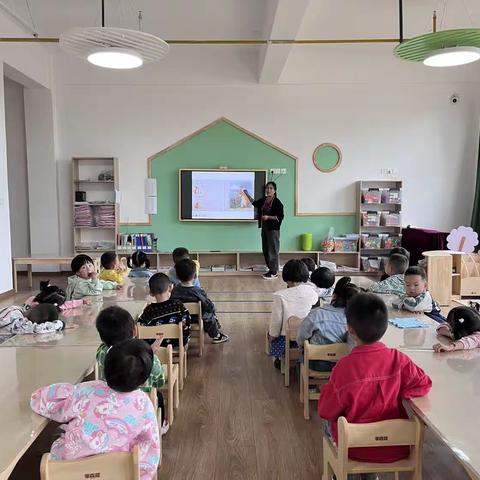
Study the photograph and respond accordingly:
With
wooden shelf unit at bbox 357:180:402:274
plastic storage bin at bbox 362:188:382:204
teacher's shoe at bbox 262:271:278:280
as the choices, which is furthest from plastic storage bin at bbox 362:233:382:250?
teacher's shoe at bbox 262:271:278:280

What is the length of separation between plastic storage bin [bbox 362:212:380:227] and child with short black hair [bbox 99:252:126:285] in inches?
180

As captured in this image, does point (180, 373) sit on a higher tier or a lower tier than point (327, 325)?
lower

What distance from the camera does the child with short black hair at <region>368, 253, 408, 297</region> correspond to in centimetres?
349

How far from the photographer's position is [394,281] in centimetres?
355

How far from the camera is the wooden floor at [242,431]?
7.75ft

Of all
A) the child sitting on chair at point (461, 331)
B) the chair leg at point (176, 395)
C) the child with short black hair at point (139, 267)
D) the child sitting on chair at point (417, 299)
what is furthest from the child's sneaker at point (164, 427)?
the child with short black hair at point (139, 267)

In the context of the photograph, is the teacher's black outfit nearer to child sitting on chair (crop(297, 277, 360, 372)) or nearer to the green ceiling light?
the green ceiling light

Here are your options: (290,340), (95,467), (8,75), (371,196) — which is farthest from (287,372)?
(8,75)

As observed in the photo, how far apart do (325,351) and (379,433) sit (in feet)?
3.31

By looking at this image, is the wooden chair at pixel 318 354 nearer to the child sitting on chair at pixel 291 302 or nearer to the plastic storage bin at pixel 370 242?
the child sitting on chair at pixel 291 302

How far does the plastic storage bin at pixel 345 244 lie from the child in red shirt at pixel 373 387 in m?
6.08

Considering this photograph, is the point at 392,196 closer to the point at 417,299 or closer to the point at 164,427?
the point at 417,299

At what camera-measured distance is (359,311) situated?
189 cm

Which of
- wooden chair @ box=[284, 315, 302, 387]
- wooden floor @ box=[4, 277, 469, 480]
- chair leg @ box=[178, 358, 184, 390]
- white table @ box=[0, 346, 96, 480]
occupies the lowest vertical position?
wooden floor @ box=[4, 277, 469, 480]
